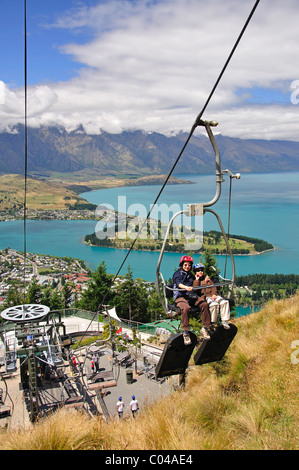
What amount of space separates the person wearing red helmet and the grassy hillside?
1.06m

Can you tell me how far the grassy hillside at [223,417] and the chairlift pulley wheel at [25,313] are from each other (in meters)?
5.73

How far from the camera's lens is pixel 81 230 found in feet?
381

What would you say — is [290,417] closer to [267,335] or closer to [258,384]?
[258,384]

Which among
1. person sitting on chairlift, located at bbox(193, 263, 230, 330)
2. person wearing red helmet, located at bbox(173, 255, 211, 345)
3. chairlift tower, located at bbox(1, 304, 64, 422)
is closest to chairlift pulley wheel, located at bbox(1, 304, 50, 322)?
Answer: chairlift tower, located at bbox(1, 304, 64, 422)

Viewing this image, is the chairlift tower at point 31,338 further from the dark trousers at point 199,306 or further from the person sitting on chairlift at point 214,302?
the person sitting on chairlift at point 214,302

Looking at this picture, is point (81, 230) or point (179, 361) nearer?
point (179, 361)

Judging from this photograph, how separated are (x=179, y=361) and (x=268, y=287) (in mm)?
54427

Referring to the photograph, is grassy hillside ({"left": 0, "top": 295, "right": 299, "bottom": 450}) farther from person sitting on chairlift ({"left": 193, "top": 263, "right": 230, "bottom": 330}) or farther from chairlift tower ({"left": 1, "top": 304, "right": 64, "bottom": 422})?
chairlift tower ({"left": 1, "top": 304, "right": 64, "bottom": 422})

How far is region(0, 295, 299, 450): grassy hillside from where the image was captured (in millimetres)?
3674

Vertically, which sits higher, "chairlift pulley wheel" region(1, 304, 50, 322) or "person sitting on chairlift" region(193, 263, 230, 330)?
"person sitting on chairlift" region(193, 263, 230, 330)

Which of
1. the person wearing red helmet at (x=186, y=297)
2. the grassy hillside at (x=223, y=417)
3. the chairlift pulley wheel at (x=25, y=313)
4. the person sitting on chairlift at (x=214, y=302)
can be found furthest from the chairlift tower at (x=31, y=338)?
the person sitting on chairlift at (x=214, y=302)

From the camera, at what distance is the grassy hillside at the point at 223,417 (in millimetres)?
3674

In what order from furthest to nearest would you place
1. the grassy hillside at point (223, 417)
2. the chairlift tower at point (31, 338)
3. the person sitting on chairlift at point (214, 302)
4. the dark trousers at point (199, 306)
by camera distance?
1. the chairlift tower at point (31, 338)
2. the person sitting on chairlift at point (214, 302)
3. the dark trousers at point (199, 306)
4. the grassy hillside at point (223, 417)
